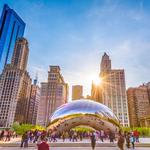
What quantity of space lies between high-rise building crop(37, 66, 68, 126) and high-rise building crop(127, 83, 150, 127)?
56792 millimetres

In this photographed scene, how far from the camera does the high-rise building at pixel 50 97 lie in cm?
13288

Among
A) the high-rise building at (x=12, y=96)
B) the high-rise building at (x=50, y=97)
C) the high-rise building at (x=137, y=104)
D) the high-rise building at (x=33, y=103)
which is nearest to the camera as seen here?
the high-rise building at (x=12, y=96)

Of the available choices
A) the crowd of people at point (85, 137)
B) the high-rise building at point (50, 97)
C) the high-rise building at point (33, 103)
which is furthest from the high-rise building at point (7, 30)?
the crowd of people at point (85, 137)

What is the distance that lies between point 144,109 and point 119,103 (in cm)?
2762

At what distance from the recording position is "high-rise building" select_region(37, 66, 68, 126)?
133m

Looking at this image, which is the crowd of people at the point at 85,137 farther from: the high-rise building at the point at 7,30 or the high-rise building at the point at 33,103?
the high-rise building at the point at 33,103

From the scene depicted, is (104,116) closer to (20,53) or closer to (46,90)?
(46,90)

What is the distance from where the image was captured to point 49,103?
137m

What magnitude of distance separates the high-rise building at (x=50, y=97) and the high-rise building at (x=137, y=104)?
56.8m

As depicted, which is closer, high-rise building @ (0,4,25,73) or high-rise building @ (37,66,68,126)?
high-rise building @ (0,4,25,73)

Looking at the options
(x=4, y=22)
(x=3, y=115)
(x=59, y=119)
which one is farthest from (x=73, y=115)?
(x=3, y=115)

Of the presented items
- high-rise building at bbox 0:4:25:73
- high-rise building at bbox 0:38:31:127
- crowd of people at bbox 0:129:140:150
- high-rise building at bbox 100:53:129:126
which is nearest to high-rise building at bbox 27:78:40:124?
high-rise building at bbox 0:38:31:127

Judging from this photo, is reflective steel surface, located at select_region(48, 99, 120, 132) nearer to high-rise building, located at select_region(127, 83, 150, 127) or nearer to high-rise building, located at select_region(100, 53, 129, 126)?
high-rise building, located at select_region(100, 53, 129, 126)

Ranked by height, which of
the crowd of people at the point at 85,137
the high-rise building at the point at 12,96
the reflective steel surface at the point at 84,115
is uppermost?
the high-rise building at the point at 12,96
